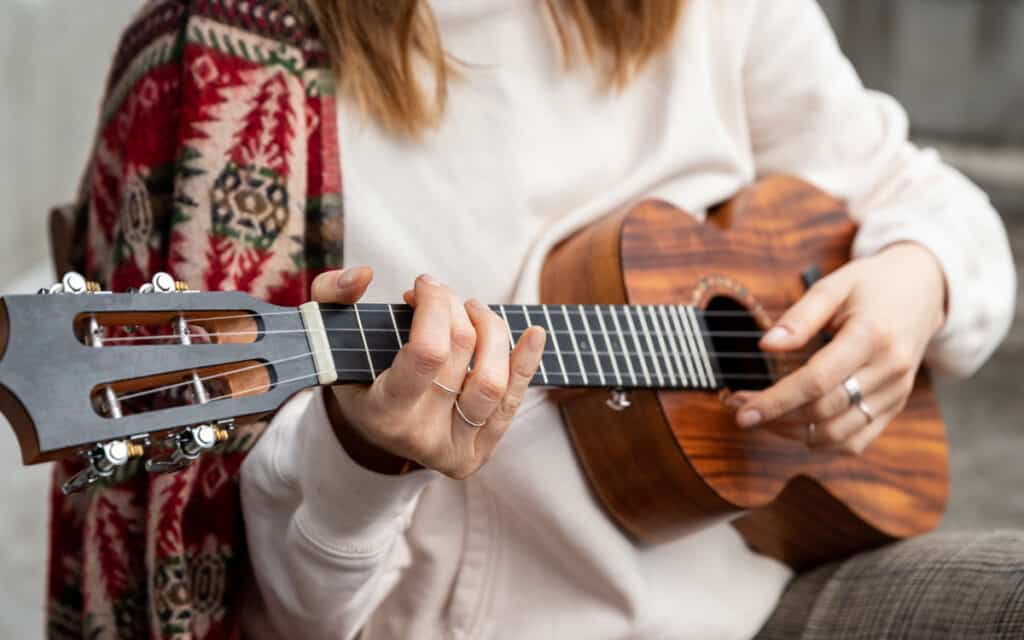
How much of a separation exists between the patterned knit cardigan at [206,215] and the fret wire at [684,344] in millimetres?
277

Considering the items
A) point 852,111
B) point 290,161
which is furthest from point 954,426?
point 290,161

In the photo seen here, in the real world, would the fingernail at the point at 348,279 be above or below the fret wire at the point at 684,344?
above

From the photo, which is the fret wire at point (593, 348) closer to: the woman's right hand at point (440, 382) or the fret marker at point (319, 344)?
the woman's right hand at point (440, 382)

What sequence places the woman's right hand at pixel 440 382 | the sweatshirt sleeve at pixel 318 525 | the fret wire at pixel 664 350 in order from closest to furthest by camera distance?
the woman's right hand at pixel 440 382, the sweatshirt sleeve at pixel 318 525, the fret wire at pixel 664 350

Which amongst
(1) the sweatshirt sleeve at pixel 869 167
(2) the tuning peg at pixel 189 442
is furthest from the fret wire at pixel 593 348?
(1) the sweatshirt sleeve at pixel 869 167

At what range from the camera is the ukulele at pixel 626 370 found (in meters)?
0.54

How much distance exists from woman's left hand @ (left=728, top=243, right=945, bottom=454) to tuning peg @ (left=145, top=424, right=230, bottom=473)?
0.48m

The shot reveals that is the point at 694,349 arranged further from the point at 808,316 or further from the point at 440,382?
the point at 440,382

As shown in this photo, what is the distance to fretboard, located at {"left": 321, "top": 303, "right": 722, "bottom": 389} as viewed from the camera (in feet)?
2.17

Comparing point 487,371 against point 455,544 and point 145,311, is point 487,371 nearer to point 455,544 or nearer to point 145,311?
point 145,311

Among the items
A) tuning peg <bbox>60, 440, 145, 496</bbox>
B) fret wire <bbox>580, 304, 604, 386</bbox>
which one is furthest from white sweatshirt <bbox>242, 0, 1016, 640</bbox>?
tuning peg <bbox>60, 440, 145, 496</bbox>

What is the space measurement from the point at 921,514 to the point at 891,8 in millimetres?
3117

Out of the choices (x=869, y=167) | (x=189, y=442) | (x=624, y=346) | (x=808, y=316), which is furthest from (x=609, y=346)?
(x=869, y=167)

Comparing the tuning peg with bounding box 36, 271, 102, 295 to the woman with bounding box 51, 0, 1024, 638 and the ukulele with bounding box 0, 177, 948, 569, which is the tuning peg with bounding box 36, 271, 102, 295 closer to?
the ukulele with bounding box 0, 177, 948, 569
